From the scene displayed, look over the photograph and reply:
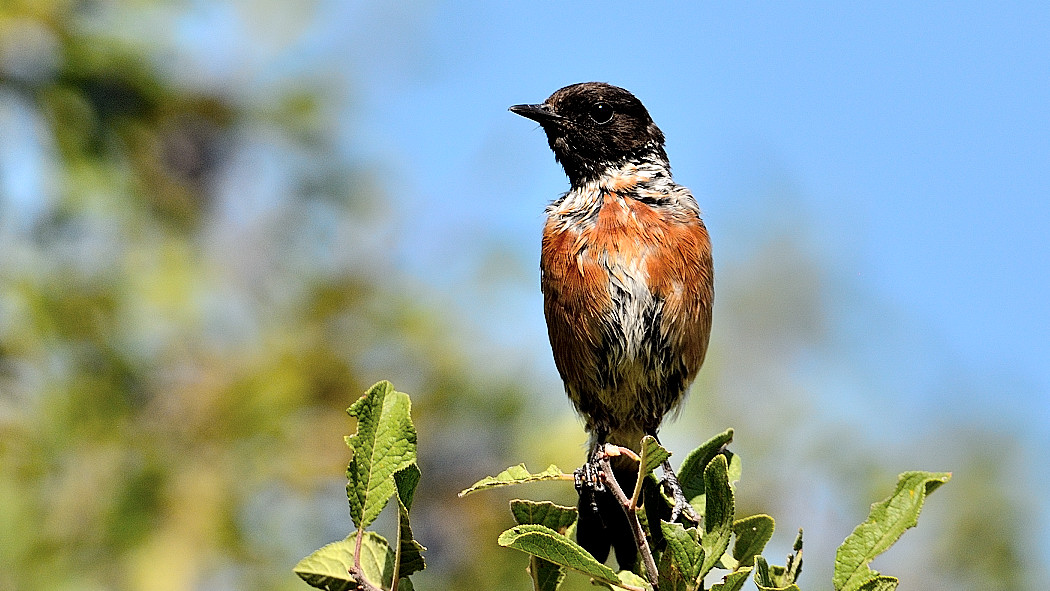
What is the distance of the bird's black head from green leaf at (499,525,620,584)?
2764mm

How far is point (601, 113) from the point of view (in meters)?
4.77

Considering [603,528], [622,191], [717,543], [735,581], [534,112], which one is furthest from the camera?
[534,112]

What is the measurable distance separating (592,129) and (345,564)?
2908 mm

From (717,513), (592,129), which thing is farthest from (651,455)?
(592,129)

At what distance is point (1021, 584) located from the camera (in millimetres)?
4766

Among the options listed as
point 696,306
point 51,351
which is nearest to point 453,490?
point 696,306

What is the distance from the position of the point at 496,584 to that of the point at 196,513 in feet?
4.07

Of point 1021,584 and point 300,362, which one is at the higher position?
point 300,362

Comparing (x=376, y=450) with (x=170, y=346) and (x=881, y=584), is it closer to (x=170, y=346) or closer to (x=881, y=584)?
(x=881, y=584)

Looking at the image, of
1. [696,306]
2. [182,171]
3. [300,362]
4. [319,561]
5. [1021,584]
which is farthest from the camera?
[182,171]

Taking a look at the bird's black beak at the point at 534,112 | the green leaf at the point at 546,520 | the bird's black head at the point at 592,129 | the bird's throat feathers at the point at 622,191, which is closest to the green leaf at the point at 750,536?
the green leaf at the point at 546,520

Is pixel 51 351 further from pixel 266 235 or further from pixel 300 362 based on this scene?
pixel 266 235

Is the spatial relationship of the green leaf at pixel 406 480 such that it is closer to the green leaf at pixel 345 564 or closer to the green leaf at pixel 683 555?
the green leaf at pixel 345 564

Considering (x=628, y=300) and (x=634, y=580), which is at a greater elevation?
(x=628, y=300)
